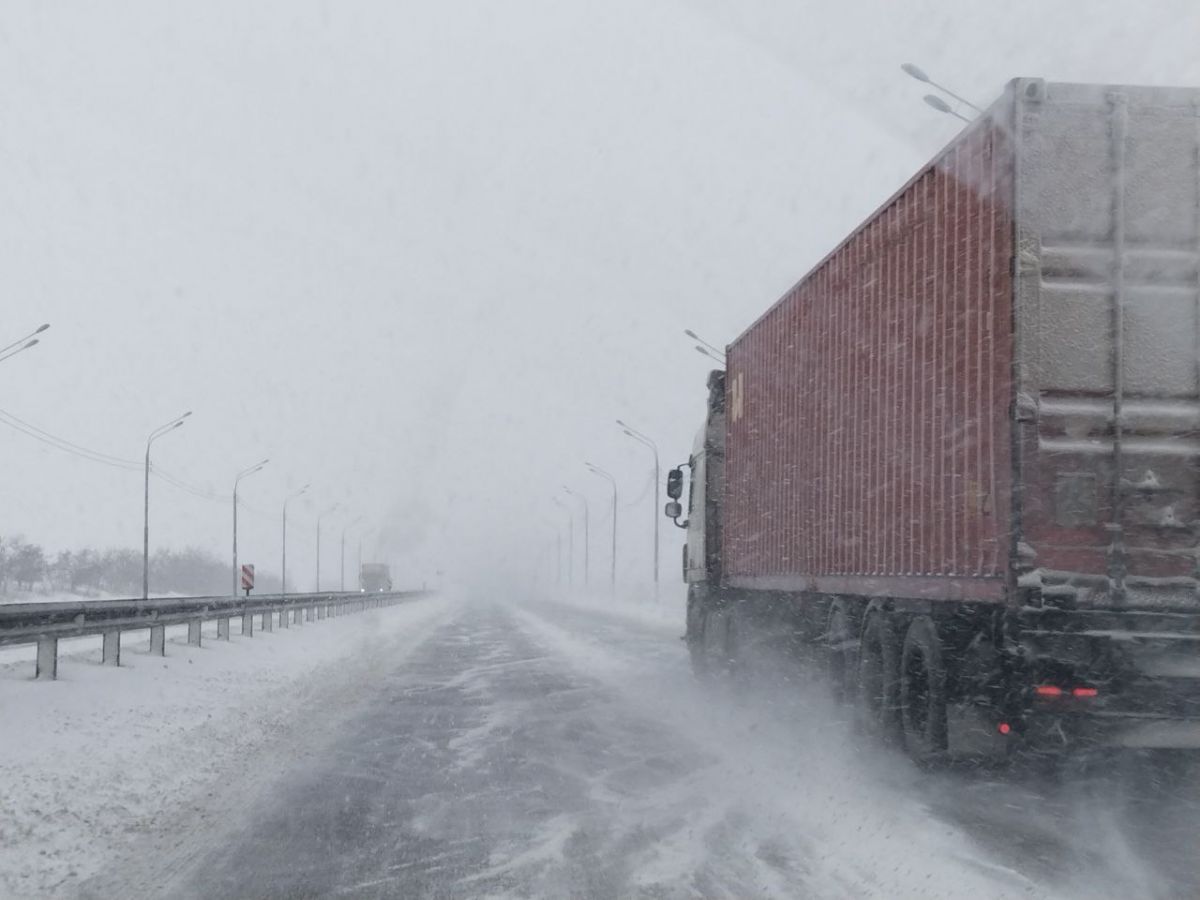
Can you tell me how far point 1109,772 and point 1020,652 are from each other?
2.34 metres

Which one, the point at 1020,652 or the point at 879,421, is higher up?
the point at 879,421

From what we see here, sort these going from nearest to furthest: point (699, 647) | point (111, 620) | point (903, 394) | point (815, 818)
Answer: point (815, 818)
point (903, 394)
point (111, 620)
point (699, 647)

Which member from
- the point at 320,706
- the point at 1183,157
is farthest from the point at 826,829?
the point at 320,706

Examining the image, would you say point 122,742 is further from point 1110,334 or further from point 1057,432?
point 1110,334

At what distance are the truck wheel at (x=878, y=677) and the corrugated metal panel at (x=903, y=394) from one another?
0.42 m

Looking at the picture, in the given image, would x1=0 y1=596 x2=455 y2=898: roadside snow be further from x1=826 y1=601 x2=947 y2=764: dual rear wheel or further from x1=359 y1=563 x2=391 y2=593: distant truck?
x1=359 y1=563 x2=391 y2=593: distant truck

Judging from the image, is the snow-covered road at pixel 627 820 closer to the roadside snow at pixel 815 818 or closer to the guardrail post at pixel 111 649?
the roadside snow at pixel 815 818

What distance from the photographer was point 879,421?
1000 cm

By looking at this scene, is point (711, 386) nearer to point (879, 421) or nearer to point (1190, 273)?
point (879, 421)

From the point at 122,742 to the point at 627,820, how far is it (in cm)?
444

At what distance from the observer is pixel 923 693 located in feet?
28.4

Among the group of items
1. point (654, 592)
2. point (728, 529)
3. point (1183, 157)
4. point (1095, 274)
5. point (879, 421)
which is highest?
point (1183, 157)

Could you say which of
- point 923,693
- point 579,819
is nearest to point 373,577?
point 923,693

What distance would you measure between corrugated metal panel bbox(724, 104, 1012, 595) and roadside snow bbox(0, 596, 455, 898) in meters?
5.06
